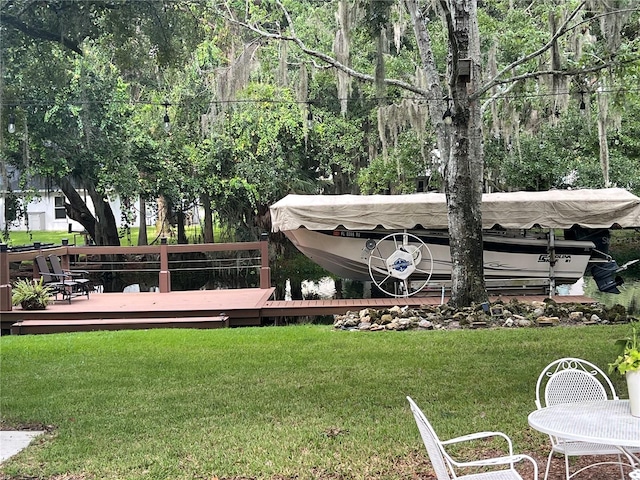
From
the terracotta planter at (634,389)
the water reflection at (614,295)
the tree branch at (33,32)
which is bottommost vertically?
the water reflection at (614,295)

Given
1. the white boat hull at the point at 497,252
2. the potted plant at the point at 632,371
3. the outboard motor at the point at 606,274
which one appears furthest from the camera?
the outboard motor at the point at 606,274

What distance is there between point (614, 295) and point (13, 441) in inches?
506

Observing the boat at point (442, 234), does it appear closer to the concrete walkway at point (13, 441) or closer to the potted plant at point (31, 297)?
the potted plant at point (31, 297)

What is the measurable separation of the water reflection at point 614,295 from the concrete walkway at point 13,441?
990 centimetres

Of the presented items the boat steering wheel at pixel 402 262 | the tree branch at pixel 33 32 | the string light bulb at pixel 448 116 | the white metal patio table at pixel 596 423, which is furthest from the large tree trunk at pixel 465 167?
the white metal patio table at pixel 596 423

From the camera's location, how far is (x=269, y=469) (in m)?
3.87

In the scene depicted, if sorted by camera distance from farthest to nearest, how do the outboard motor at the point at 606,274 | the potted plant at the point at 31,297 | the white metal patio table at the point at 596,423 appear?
the outboard motor at the point at 606,274 < the potted plant at the point at 31,297 < the white metal patio table at the point at 596,423

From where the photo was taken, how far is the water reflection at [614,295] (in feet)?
42.2

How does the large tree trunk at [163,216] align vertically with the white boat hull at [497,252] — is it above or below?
above

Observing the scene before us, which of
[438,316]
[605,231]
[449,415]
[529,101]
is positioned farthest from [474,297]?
[529,101]

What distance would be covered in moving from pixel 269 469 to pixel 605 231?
34.7 ft

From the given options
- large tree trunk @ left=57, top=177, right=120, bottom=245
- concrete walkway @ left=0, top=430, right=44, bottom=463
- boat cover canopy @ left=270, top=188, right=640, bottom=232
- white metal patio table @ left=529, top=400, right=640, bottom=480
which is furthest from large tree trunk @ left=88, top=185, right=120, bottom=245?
white metal patio table @ left=529, top=400, right=640, bottom=480

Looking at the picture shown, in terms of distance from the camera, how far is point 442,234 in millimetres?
12219

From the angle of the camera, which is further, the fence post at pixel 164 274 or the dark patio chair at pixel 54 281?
the fence post at pixel 164 274
